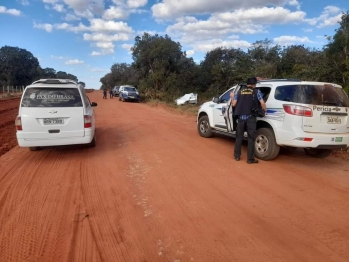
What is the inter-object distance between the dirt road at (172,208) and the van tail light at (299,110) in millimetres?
1202

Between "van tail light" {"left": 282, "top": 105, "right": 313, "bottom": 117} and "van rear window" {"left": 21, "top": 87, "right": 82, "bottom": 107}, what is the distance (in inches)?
193

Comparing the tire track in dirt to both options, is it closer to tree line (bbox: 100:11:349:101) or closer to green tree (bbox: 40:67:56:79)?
tree line (bbox: 100:11:349:101)

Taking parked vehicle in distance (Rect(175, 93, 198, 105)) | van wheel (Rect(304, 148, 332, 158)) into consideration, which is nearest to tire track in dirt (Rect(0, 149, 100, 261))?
van wheel (Rect(304, 148, 332, 158))

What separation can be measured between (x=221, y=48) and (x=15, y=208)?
1393 inches

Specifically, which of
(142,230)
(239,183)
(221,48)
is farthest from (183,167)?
(221,48)

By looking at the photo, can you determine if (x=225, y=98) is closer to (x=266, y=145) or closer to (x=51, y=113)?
(x=266, y=145)

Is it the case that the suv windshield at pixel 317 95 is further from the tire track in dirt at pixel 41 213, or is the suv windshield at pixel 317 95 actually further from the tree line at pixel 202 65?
the tree line at pixel 202 65

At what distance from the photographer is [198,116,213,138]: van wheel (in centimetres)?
909

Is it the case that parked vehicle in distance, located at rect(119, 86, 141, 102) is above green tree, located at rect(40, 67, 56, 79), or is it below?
below

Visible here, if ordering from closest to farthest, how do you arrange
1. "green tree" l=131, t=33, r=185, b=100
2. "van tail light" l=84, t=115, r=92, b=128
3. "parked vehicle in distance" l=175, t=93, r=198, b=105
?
"van tail light" l=84, t=115, r=92, b=128 → "parked vehicle in distance" l=175, t=93, r=198, b=105 → "green tree" l=131, t=33, r=185, b=100

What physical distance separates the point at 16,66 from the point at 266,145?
68684 millimetres

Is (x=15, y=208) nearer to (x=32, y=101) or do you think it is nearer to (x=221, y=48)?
(x=32, y=101)

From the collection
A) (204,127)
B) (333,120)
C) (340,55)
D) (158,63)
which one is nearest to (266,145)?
(333,120)

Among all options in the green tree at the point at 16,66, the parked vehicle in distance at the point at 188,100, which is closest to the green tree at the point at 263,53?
the parked vehicle in distance at the point at 188,100
